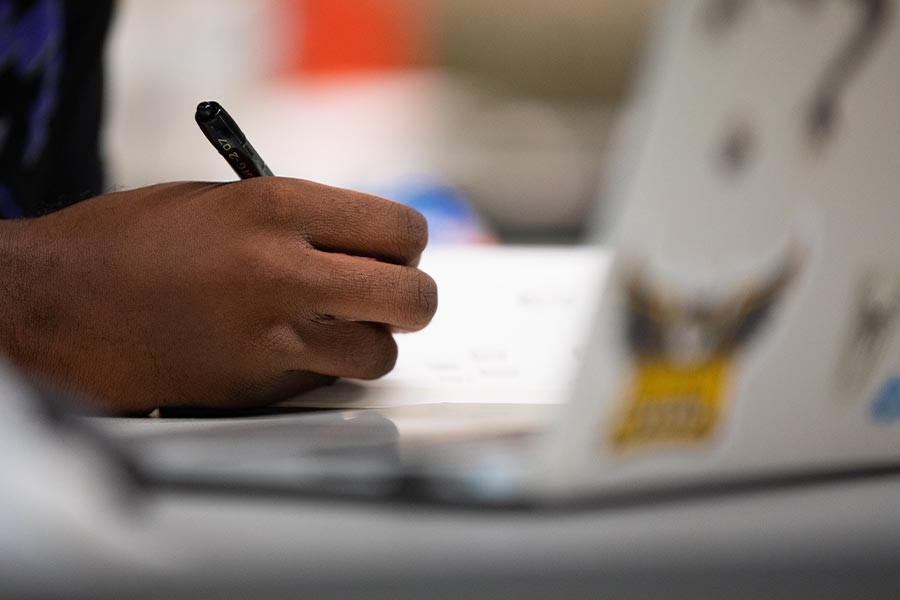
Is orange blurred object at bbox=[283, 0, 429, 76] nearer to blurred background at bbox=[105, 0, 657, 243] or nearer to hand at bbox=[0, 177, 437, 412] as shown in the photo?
blurred background at bbox=[105, 0, 657, 243]

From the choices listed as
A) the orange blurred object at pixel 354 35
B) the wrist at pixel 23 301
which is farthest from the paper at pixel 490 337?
the orange blurred object at pixel 354 35

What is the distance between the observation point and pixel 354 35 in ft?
6.75

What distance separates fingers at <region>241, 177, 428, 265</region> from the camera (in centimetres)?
36

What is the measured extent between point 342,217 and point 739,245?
8.9 inches

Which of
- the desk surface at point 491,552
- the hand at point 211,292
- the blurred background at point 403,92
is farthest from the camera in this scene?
the blurred background at point 403,92

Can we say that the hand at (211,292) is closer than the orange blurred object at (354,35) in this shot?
Yes

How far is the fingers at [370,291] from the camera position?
1.17 feet

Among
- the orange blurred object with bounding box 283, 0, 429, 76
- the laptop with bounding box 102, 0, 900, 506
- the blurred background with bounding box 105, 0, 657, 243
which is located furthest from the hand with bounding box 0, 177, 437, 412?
the orange blurred object with bounding box 283, 0, 429, 76

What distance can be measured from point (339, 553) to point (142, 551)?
1.2 inches

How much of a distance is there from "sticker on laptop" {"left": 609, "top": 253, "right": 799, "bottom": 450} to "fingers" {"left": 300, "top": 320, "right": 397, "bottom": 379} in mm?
220

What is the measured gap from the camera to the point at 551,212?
7.38 ft

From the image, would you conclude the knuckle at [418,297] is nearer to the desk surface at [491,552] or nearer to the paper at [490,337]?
the paper at [490,337]

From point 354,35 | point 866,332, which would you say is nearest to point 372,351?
point 866,332

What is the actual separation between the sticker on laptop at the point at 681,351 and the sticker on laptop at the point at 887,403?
58 mm
